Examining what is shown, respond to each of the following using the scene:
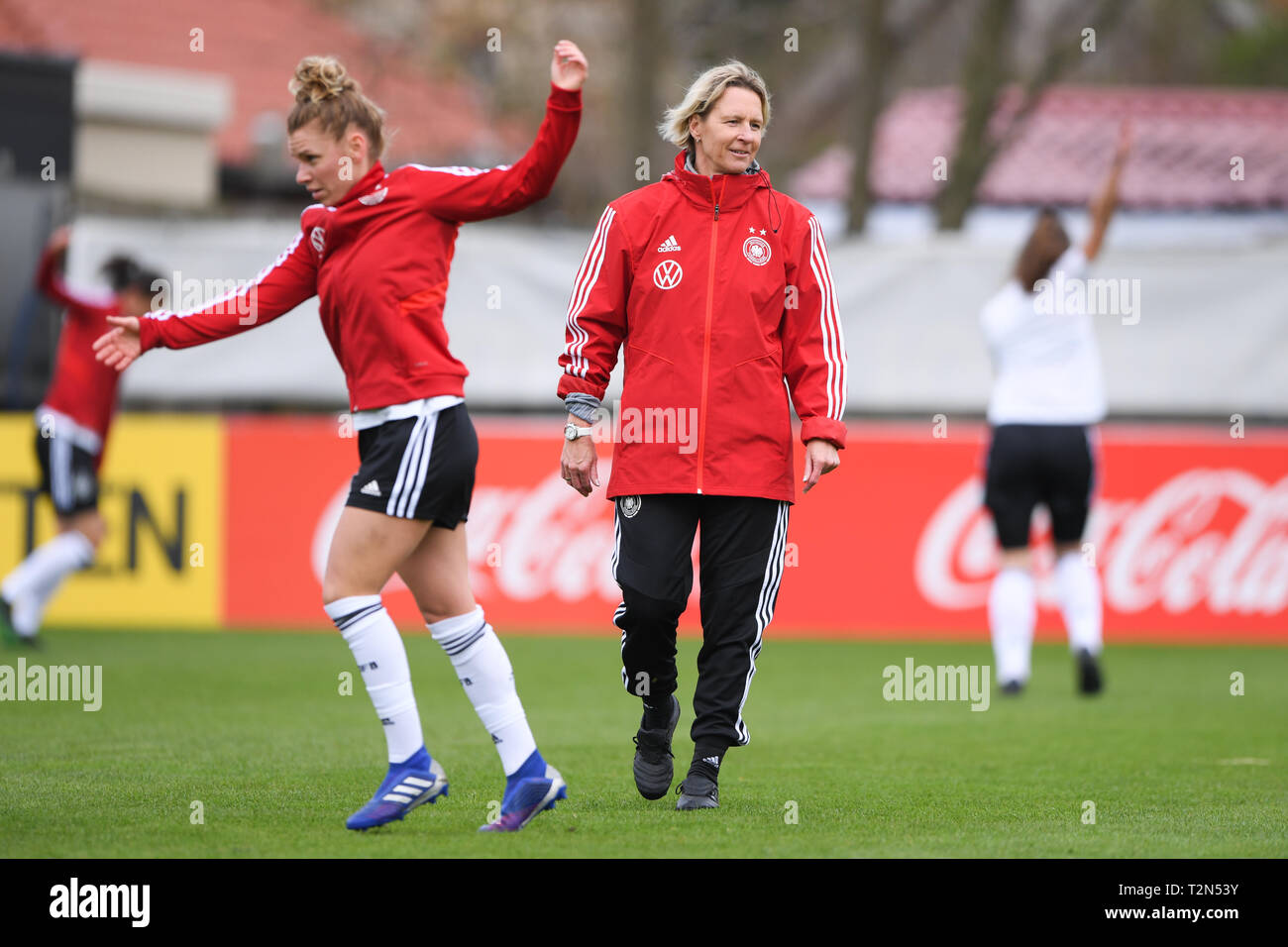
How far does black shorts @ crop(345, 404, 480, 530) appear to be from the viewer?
16.4ft

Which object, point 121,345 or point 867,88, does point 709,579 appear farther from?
point 867,88

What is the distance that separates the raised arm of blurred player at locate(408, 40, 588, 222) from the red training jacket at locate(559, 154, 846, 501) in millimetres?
484

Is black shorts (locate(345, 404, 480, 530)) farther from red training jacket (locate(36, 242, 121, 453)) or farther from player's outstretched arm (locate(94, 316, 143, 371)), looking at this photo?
red training jacket (locate(36, 242, 121, 453))

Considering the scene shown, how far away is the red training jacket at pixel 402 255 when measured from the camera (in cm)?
503

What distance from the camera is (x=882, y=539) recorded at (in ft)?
41.1

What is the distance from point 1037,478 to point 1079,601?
0.69 metres

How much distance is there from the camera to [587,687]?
9.40 metres

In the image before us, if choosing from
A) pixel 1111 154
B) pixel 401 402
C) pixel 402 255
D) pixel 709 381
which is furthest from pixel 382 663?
pixel 1111 154

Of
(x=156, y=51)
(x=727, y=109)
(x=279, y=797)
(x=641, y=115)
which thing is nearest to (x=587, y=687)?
(x=279, y=797)

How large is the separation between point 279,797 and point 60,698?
332 centimetres

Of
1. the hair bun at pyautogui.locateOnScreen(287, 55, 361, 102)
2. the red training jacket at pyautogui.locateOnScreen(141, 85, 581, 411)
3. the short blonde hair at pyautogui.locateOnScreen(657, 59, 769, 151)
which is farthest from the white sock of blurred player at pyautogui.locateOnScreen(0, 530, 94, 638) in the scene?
the short blonde hair at pyautogui.locateOnScreen(657, 59, 769, 151)

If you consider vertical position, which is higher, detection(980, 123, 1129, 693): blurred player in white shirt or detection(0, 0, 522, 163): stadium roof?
Answer: detection(0, 0, 522, 163): stadium roof

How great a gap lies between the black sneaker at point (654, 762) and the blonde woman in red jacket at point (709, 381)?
85 millimetres
